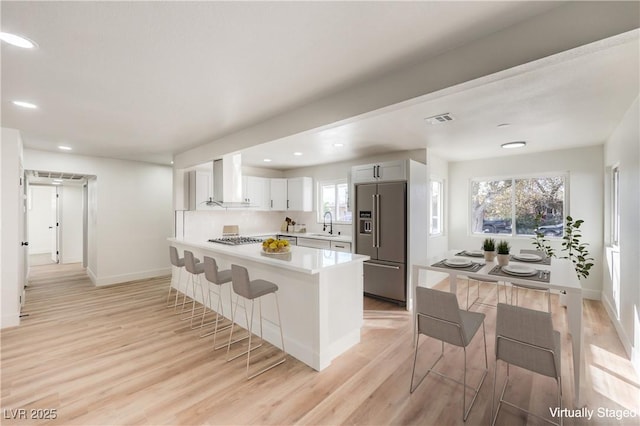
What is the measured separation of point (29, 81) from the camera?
7.38ft

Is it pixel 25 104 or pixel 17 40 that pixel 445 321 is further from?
pixel 25 104

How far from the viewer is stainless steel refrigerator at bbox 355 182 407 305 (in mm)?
4281

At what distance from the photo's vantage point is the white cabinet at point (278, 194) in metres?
6.55

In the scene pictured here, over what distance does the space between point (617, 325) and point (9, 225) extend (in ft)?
24.7

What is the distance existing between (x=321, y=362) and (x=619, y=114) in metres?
4.05

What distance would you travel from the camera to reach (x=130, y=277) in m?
5.82

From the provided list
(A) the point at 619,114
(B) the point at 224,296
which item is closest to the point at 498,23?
(A) the point at 619,114

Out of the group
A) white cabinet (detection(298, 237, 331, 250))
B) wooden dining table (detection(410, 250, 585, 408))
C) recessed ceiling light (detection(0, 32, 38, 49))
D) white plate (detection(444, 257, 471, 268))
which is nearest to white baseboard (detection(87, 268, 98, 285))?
white cabinet (detection(298, 237, 331, 250))

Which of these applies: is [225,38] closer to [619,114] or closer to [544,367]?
[544,367]

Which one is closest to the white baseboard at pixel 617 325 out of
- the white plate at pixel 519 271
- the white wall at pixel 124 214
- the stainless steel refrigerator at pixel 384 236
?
the white plate at pixel 519 271

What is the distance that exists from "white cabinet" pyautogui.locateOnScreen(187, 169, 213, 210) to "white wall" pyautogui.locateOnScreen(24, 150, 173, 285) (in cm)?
159

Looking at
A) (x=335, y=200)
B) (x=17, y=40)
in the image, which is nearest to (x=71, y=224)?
(x=335, y=200)

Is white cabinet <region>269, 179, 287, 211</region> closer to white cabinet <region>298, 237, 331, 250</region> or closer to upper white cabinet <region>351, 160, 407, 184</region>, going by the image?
white cabinet <region>298, 237, 331, 250</region>

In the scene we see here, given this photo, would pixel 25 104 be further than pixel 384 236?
No
